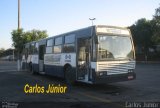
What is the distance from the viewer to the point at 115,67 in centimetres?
1347

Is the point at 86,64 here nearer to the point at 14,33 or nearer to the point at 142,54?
the point at 14,33

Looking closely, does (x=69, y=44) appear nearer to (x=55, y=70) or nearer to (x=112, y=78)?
(x=55, y=70)

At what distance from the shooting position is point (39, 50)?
74.8ft

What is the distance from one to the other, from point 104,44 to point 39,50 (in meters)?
10.3

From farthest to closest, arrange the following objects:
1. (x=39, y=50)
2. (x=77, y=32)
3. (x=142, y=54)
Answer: (x=142, y=54) → (x=39, y=50) → (x=77, y=32)

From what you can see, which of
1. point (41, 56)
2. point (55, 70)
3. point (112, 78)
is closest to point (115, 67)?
point (112, 78)

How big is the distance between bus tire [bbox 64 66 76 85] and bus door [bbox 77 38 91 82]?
0.55 m

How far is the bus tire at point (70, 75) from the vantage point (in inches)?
606

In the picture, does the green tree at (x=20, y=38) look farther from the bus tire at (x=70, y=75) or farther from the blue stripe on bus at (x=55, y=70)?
the bus tire at (x=70, y=75)

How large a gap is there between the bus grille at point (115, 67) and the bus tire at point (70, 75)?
2499 mm

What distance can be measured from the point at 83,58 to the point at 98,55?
1.85 meters

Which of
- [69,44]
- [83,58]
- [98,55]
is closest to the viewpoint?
[98,55]

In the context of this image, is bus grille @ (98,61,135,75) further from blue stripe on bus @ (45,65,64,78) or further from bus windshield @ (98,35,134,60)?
blue stripe on bus @ (45,65,64,78)

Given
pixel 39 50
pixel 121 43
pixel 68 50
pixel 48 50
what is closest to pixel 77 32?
pixel 68 50
